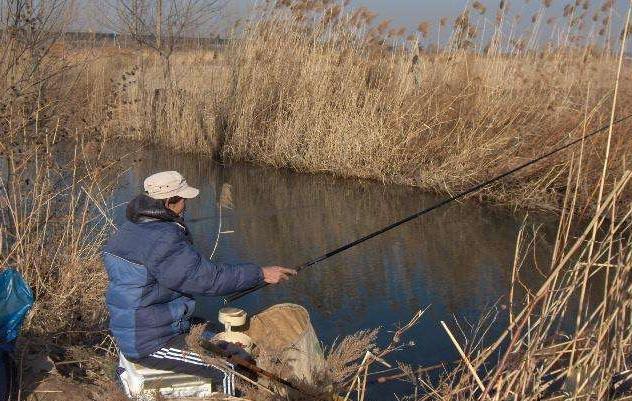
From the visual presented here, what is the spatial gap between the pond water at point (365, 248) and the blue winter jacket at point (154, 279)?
4.60ft

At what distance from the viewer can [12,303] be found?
11.8 ft

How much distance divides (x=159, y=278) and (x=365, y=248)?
393 centimetres

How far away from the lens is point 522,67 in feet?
32.4

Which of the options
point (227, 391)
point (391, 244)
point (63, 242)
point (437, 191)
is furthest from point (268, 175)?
point (227, 391)

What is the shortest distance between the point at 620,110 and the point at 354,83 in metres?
3.13

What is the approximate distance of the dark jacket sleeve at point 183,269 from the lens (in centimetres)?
334

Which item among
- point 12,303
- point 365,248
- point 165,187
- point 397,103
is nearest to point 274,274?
point 165,187

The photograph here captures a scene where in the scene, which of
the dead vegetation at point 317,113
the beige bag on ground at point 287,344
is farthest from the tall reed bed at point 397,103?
the beige bag on ground at point 287,344

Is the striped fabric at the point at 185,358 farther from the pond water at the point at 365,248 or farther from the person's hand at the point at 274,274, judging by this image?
the pond water at the point at 365,248

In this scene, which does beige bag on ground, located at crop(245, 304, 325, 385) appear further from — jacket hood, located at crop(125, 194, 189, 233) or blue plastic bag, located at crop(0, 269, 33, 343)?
blue plastic bag, located at crop(0, 269, 33, 343)

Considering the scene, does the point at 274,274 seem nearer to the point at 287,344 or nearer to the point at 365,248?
the point at 287,344

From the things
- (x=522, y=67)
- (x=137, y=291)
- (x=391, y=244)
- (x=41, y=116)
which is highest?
(x=522, y=67)

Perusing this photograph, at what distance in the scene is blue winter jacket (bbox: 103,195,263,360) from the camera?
132 inches

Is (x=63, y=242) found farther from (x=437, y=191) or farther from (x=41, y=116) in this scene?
(x=437, y=191)
